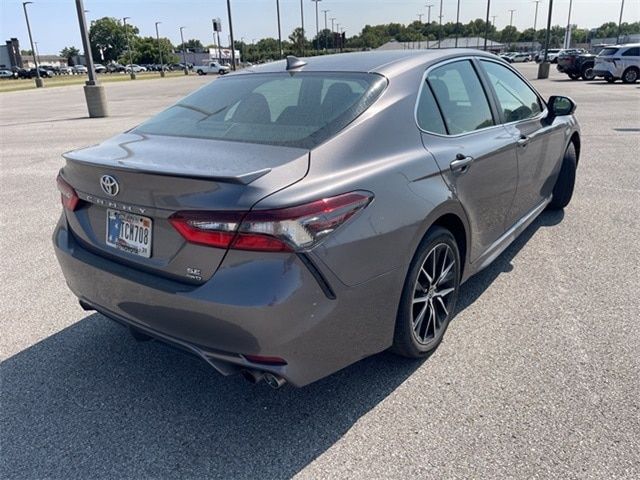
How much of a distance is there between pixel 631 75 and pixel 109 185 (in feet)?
100

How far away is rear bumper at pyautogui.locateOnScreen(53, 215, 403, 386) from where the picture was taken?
2.05 metres

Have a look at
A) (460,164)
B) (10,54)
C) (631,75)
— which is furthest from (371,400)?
(10,54)

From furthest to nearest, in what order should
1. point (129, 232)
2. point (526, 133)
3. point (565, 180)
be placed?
point (565, 180)
point (526, 133)
point (129, 232)

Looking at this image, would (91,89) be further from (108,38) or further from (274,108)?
(108,38)

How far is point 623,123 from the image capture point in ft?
40.2

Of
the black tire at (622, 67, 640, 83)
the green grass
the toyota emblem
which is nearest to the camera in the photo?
the toyota emblem

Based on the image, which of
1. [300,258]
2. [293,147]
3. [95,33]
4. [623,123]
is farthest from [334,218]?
[95,33]

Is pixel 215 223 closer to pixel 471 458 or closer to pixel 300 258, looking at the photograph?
pixel 300 258

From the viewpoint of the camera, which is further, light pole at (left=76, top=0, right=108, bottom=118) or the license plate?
light pole at (left=76, top=0, right=108, bottom=118)

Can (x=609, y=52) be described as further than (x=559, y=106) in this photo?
Yes

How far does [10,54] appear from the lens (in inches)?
4254

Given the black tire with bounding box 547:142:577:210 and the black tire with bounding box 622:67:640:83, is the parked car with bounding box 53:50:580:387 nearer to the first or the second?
the black tire with bounding box 547:142:577:210

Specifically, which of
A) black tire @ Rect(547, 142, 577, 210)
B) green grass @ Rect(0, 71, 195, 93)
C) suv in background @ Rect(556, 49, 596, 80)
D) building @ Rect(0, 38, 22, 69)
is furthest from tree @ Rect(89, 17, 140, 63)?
black tire @ Rect(547, 142, 577, 210)

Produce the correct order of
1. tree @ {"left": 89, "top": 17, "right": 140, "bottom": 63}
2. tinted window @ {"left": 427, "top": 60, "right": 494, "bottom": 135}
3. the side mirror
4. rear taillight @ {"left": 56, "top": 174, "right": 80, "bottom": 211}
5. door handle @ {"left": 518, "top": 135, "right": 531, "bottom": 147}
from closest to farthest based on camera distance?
rear taillight @ {"left": 56, "top": 174, "right": 80, "bottom": 211} → tinted window @ {"left": 427, "top": 60, "right": 494, "bottom": 135} → door handle @ {"left": 518, "top": 135, "right": 531, "bottom": 147} → the side mirror → tree @ {"left": 89, "top": 17, "right": 140, "bottom": 63}
